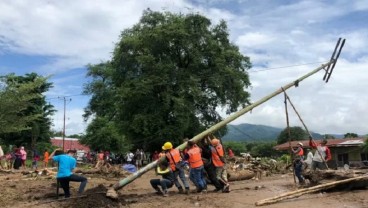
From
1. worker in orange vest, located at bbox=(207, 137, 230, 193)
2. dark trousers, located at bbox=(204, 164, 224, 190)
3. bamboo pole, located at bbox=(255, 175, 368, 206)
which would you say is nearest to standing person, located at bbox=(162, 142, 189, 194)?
dark trousers, located at bbox=(204, 164, 224, 190)

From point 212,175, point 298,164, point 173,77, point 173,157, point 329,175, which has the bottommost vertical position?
point 329,175

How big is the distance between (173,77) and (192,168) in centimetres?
2339

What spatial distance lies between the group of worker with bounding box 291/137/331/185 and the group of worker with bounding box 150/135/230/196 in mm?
2957

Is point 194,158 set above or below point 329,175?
above

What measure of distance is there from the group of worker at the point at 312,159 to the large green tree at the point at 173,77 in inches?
736

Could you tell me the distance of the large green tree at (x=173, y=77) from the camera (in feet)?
119

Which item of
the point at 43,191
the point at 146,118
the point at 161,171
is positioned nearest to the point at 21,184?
the point at 43,191

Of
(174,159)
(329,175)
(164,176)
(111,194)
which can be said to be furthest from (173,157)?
(329,175)

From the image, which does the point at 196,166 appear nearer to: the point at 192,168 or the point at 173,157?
the point at 192,168

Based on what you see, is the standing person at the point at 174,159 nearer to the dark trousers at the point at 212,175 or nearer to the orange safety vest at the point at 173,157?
the orange safety vest at the point at 173,157

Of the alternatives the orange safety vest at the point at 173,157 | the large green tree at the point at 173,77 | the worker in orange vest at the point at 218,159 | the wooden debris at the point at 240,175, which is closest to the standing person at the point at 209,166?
the worker in orange vest at the point at 218,159

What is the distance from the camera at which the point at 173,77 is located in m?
37.3

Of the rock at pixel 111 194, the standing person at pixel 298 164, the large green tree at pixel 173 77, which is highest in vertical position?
the large green tree at pixel 173 77

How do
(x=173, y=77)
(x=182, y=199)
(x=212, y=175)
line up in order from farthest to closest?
1. (x=173, y=77)
2. (x=212, y=175)
3. (x=182, y=199)
